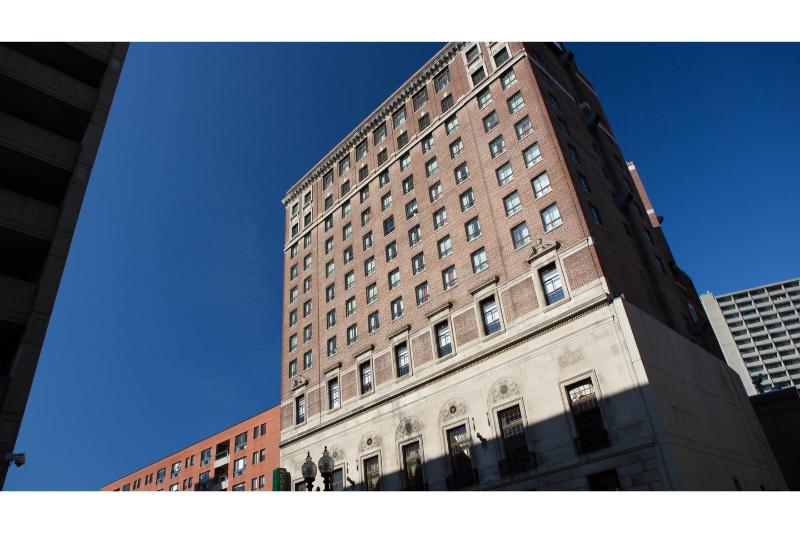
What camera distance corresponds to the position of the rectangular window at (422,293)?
36.6m

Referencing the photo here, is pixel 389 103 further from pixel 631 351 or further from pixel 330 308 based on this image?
pixel 631 351

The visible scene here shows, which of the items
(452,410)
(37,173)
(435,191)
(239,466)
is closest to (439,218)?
(435,191)

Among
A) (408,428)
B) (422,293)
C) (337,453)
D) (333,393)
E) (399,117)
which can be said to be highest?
(399,117)

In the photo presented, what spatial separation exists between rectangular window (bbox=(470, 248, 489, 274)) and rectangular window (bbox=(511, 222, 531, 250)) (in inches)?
86.9

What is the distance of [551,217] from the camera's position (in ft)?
102

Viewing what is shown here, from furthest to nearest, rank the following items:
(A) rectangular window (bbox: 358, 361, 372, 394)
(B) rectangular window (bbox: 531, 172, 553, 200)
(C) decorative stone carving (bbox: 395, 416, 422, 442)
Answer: (A) rectangular window (bbox: 358, 361, 372, 394) < (C) decorative stone carving (bbox: 395, 416, 422, 442) < (B) rectangular window (bbox: 531, 172, 553, 200)

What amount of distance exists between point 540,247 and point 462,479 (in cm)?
1309

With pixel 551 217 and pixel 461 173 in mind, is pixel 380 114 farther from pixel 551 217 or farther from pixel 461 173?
pixel 551 217

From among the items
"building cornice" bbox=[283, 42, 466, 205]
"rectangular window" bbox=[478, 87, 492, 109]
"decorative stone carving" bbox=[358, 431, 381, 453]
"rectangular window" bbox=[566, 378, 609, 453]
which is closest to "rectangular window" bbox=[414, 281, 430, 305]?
"decorative stone carving" bbox=[358, 431, 381, 453]

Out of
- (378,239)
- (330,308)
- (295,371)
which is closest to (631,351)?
(378,239)

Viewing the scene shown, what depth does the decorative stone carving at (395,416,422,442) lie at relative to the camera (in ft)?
107

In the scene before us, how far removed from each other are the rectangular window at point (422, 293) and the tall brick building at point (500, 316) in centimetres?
19

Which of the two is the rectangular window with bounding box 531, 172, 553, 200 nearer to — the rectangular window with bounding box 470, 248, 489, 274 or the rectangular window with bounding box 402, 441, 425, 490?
the rectangular window with bounding box 470, 248, 489, 274

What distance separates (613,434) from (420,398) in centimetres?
1212
